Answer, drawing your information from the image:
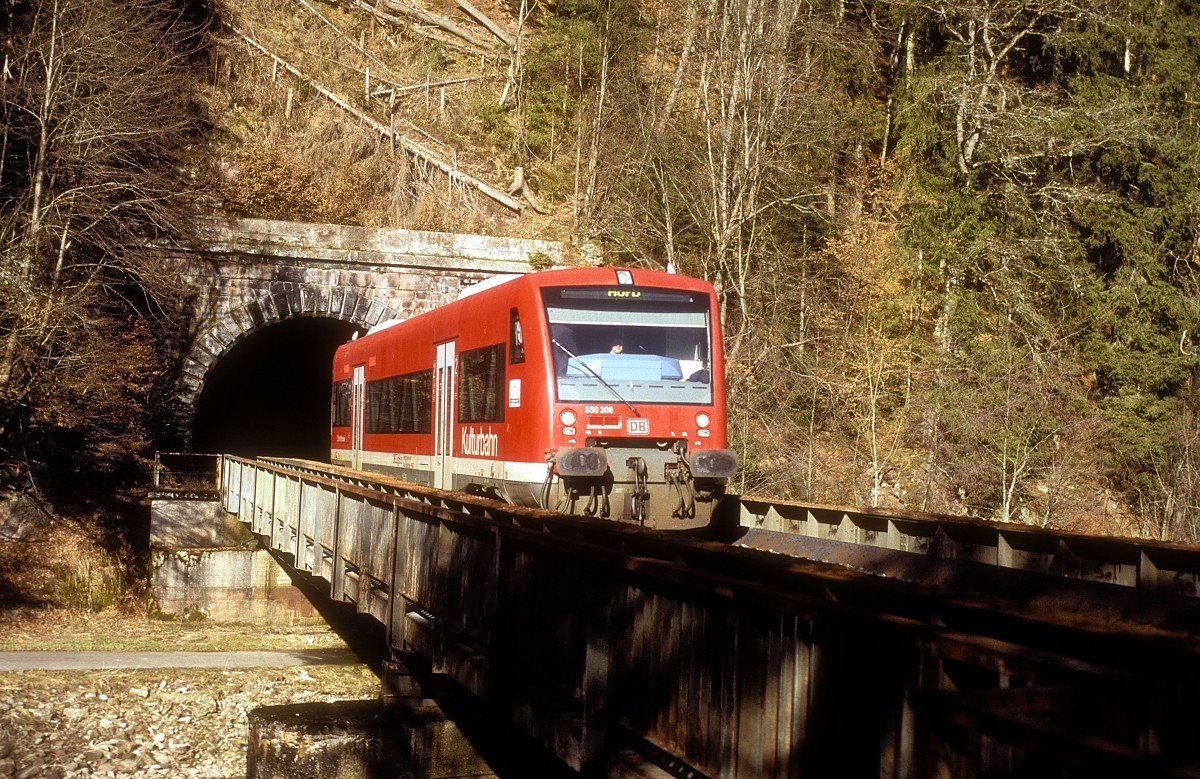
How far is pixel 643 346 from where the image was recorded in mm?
14375

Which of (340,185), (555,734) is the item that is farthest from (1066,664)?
(340,185)

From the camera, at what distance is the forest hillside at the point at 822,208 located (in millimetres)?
25281

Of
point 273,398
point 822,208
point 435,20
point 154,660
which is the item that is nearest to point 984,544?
point 154,660

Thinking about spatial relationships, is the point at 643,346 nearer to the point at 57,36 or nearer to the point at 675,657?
the point at 675,657

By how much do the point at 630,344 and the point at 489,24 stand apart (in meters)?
34.0

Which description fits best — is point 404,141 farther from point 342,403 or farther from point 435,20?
point 342,403

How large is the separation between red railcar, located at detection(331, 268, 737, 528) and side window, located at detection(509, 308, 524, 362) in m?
0.02

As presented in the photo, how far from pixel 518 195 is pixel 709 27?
1176cm

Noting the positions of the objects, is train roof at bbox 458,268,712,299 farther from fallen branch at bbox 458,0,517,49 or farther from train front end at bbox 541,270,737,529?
fallen branch at bbox 458,0,517,49

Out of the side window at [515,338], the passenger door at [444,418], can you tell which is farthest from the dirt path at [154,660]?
the side window at [515,338]

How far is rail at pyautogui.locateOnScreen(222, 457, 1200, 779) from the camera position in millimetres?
3004

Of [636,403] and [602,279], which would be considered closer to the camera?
[636,403]

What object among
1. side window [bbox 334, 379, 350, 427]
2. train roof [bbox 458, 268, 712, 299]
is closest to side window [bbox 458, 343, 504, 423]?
train roof [bbox 458, 268, 712, 299]

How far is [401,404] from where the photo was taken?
19.9 meters
